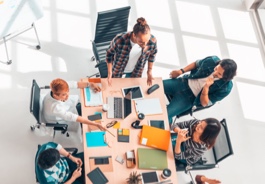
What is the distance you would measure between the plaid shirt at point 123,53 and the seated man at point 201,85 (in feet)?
1.53

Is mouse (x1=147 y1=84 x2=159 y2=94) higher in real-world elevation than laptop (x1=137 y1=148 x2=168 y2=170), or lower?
higher

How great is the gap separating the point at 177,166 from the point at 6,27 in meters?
2.72

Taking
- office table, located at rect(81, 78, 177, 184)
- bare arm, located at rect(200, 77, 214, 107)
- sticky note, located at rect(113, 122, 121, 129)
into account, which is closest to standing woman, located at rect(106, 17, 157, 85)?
office table, located at rect(81, 78, 177, 184)

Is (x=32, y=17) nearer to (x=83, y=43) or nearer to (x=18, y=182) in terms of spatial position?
(x=83, y=43)

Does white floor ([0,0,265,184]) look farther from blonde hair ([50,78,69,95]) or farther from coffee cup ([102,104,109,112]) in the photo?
blonde hair ([50,78,69,95])

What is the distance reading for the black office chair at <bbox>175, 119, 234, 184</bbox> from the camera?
3082 mm

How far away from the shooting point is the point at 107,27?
368 centimetres

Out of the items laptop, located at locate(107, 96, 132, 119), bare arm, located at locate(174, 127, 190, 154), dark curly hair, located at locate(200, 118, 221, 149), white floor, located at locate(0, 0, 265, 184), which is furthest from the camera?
white floor, located at locate(0, 0, 265, 184)

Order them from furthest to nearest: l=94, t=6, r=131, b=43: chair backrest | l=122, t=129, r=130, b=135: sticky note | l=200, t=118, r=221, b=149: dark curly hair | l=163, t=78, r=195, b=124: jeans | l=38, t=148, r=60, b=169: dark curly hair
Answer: l=163, t=78, r=195, b=124: jeans → l=94, t=6, r=131, b=43: chair backrest → l=122, t=129, r=130, b=135: sticky note → l=200, t=118, r=221, b=149: dark curly hair → l=38, t=148, r=60, b=169: dark curly hair

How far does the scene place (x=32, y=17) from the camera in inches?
161

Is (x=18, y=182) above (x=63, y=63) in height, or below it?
below

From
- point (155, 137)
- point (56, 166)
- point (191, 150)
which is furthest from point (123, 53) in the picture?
point (56, 166)

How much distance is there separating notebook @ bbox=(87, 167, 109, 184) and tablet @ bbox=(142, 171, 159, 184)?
13.8 inches

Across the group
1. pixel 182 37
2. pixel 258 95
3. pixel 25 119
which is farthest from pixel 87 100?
pixel 258 95
